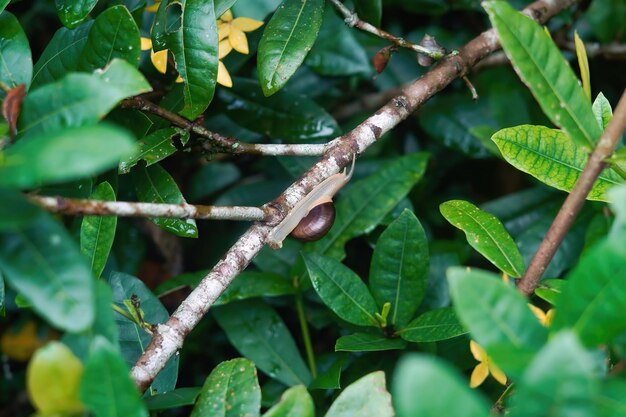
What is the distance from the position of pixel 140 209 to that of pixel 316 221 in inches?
12.3

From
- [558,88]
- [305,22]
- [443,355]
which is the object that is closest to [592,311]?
[558,88]

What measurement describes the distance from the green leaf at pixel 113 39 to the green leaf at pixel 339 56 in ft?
2.53

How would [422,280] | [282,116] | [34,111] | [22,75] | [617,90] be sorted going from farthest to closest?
[617,90] → [282,116] → [422,280] → [22,75] → [34,111]

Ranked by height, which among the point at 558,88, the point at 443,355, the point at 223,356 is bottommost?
the point at 223,356

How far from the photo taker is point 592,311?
0.68m

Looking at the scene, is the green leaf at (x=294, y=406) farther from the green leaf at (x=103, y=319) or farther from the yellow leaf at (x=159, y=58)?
the yellow leaf at (x=159, y=58)

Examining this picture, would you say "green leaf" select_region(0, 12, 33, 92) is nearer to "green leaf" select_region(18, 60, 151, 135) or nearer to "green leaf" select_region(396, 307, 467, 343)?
"green leaf" select_region(18, 60, 151, 135)

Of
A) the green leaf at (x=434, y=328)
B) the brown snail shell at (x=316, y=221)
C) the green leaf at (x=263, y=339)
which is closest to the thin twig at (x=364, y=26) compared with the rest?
the brown snail shell at (x=316, y=221)

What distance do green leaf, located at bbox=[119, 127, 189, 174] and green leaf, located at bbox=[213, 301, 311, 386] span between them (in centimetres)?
43

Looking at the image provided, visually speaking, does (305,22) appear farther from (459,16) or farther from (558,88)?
(459,16)

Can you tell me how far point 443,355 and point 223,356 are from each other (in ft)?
2.34

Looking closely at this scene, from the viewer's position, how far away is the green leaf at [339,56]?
1.68 metres

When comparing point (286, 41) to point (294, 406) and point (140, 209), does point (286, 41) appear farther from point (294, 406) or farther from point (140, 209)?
point (294, 406)

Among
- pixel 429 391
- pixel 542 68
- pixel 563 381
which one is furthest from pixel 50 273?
pixel 542 68
